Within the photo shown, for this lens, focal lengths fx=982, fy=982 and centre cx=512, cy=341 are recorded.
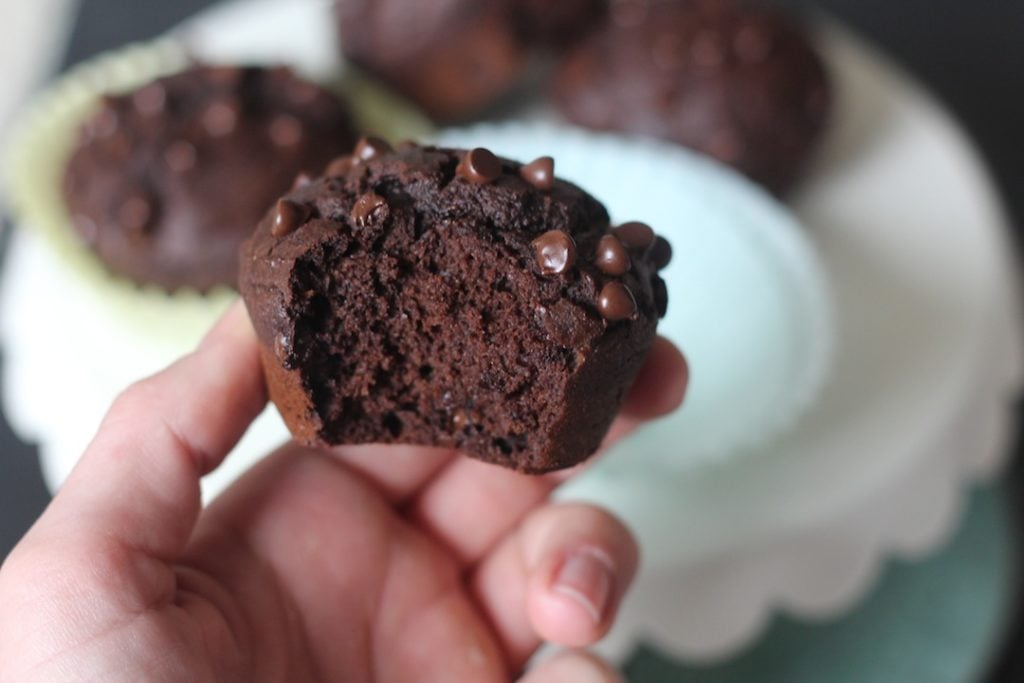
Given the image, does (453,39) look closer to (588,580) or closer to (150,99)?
(150,99)

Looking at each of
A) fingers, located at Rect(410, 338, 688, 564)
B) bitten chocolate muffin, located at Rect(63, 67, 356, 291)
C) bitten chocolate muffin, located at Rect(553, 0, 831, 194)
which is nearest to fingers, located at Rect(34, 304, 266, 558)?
fingers, located at Rect(410, 338, 688, 564)

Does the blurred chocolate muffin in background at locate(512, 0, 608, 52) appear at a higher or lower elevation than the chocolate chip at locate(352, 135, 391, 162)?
lower

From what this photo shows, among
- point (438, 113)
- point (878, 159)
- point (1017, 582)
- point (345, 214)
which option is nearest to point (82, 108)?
point (438, 113)

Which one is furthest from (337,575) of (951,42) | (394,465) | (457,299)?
(951,42)

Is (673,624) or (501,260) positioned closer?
(501,260)

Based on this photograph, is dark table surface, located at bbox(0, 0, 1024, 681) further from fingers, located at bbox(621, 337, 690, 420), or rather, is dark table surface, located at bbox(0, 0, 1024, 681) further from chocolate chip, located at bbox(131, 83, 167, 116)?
fingers, located at bbox(621, 337, 690, 420)

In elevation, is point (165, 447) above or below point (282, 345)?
below

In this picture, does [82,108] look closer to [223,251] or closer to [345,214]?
[223,251]
